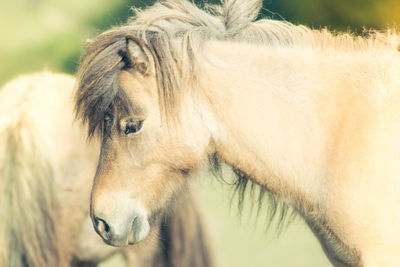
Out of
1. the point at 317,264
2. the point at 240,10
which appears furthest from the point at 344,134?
the point at 317,264

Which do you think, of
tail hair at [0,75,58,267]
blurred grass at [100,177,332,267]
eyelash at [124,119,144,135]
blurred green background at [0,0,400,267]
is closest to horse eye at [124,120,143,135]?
eyelash at [124,119,144,135]

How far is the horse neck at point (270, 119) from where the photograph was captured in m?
2.83

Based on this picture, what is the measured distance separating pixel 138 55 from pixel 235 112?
526mm

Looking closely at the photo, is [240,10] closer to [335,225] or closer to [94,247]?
[335,225]

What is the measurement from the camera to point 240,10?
9.92ft

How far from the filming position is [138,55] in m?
2.84

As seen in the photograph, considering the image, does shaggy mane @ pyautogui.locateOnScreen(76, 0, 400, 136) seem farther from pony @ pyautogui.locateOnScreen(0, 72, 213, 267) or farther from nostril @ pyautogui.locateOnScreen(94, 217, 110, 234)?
pony @ pyautogui.locateOnScreen(0, 72, 213, 267)

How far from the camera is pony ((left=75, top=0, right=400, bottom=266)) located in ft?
9.09

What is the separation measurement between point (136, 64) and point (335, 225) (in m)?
1.18

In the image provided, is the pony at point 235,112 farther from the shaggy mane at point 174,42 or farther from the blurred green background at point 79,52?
the blurred green background at point 79,52

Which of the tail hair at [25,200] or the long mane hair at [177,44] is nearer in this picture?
the long mane hair at [177,44]

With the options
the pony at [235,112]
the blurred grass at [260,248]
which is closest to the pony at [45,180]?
the pony at [235,112]

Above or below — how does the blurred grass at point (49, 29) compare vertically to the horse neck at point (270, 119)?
below

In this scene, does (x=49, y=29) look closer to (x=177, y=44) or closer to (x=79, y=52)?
(x=79, y=52)
